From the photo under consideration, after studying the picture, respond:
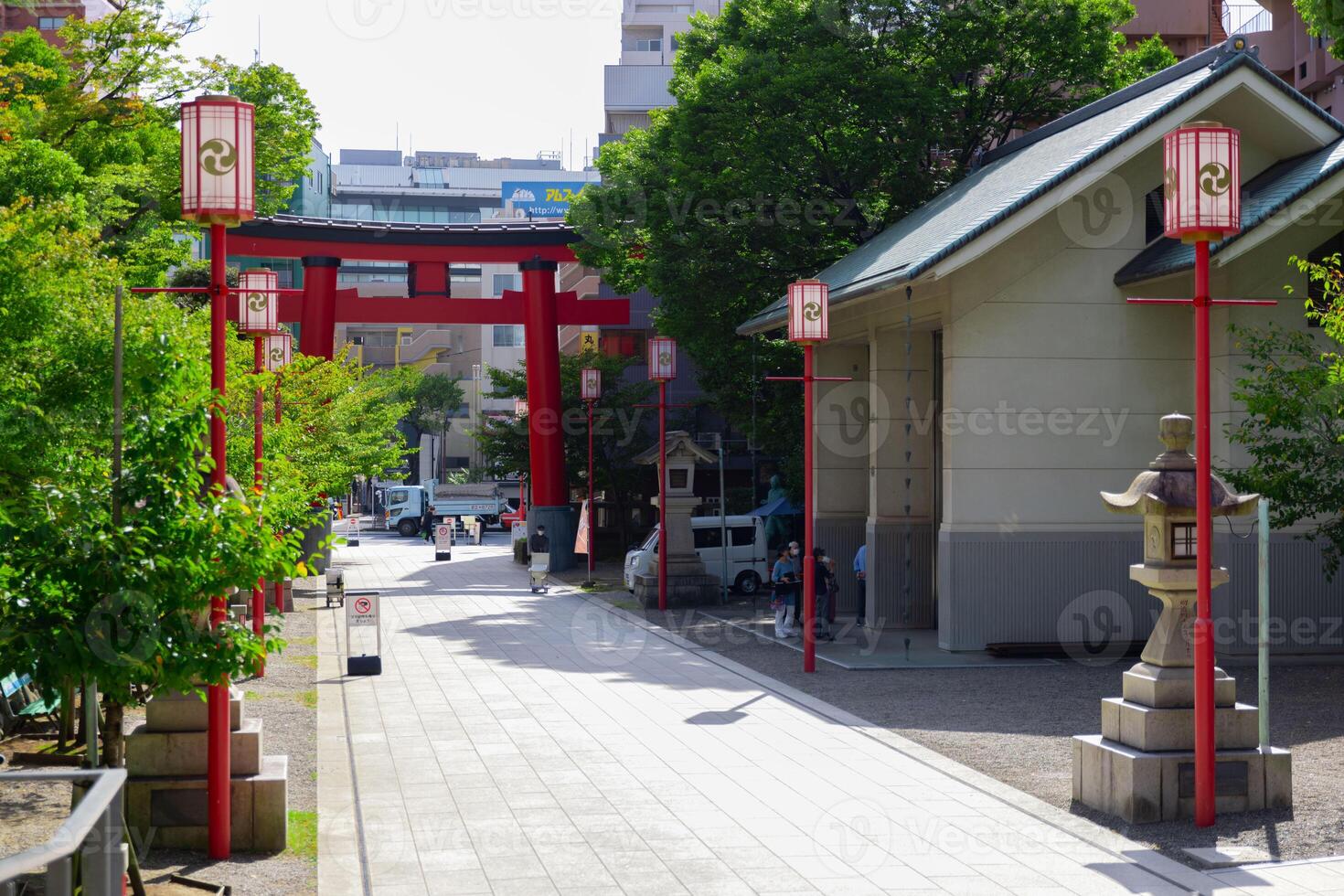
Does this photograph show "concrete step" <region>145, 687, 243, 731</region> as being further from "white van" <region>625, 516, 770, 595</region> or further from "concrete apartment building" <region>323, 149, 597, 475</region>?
"concrete apartment building" <region>323, 149, 597, 475</region>

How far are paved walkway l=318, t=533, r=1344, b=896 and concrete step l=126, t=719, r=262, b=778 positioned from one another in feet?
2.85

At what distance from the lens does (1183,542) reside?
36.7 ft

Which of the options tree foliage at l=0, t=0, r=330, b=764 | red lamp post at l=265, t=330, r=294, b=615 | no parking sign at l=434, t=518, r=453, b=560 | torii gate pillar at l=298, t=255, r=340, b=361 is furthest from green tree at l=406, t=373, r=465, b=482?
tree foliage at l=0, t=0, r=330, b=764

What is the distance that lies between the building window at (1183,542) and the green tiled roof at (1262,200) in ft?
25.0

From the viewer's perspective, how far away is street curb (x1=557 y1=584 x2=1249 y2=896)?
8.92 metres

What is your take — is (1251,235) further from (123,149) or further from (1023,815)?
(123,149)

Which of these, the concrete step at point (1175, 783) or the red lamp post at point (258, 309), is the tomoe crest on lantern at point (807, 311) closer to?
the red lamp post at point (258, 309)

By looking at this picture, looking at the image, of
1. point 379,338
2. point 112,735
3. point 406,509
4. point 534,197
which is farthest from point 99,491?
point 379,338

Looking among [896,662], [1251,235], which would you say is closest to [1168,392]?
[1251,235]

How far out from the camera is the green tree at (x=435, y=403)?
86.2 meters

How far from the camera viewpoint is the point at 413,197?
116 meters

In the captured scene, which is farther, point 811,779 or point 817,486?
point 817,486

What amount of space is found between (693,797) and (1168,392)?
42.0 ft

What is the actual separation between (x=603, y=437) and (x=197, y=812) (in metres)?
33.3
